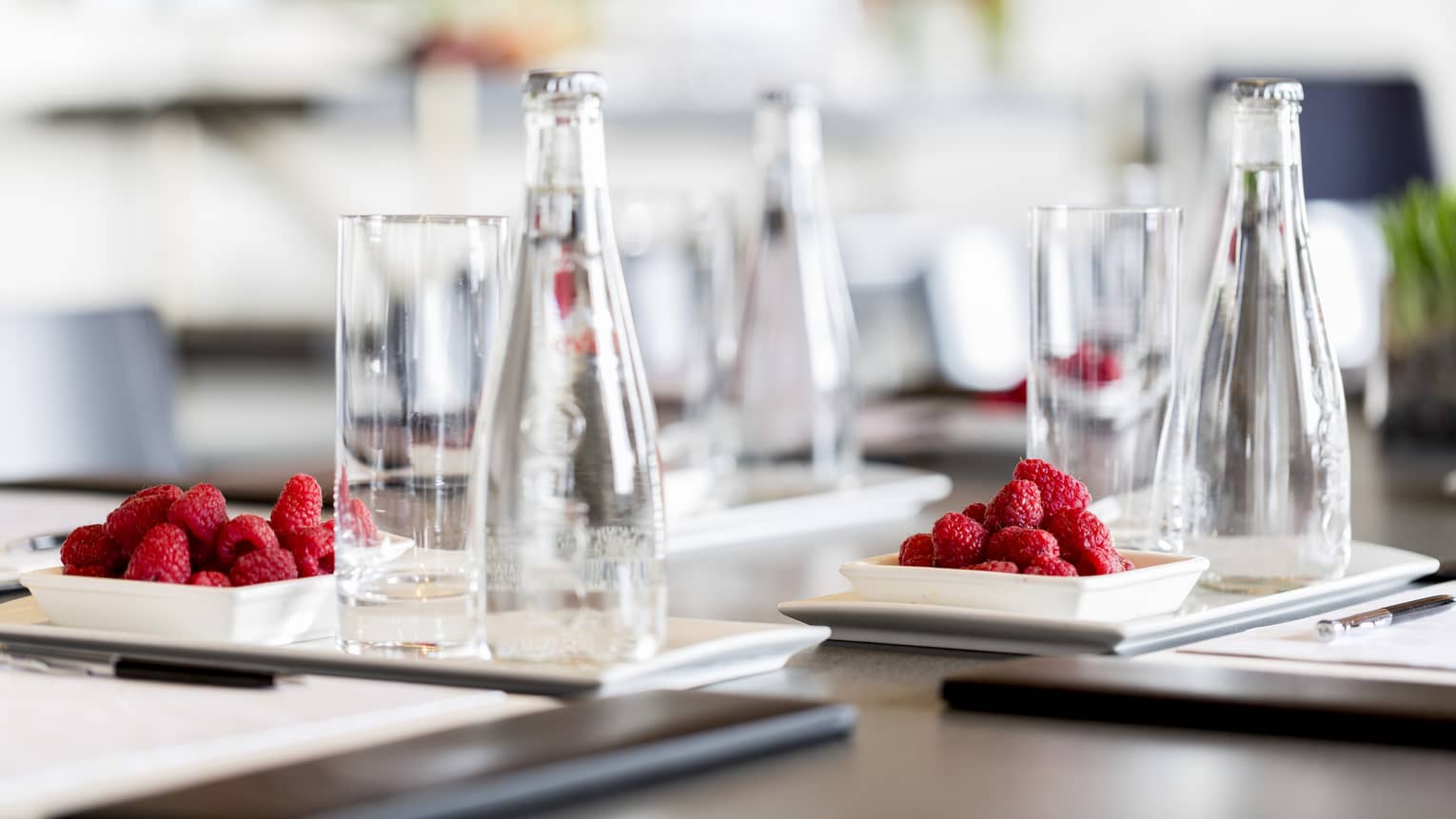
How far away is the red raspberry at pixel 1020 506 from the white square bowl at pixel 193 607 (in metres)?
0.27

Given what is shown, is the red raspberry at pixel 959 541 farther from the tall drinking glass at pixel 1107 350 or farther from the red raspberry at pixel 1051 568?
the tall drinking glass at pixel 1107 350

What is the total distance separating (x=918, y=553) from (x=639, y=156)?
434 centimetres

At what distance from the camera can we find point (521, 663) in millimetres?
704

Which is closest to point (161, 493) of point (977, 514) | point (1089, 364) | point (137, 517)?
point (137, 517)

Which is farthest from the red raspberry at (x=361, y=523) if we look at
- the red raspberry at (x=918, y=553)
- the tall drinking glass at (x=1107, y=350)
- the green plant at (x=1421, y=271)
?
the green plant at (x=1421, y=271)

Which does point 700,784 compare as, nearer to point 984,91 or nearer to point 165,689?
point 165,689

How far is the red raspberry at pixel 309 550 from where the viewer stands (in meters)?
0.81

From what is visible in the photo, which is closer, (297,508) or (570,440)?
(570,440)

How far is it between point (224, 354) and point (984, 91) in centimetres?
236

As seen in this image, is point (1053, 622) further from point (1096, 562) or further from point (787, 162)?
point (787, 162)

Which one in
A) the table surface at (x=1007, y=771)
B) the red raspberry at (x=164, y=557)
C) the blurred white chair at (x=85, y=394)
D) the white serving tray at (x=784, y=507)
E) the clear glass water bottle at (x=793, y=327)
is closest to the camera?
the table surface at (x=1007, y=771)

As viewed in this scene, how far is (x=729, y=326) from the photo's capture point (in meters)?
1.48

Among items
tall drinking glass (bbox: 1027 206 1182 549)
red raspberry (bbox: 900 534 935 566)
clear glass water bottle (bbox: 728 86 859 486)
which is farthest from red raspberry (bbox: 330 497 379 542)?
clear glass water bottle (bbox: 728 86 859 486)

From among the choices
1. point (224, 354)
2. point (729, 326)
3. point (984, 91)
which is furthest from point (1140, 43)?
point (729, 326)
